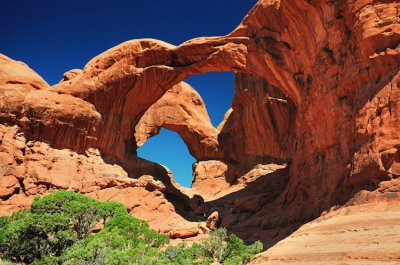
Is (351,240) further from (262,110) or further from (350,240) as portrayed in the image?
(262,110)

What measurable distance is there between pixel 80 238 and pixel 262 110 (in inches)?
893

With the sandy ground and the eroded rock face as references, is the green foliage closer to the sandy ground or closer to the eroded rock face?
the sandy ground

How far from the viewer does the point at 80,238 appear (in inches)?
898

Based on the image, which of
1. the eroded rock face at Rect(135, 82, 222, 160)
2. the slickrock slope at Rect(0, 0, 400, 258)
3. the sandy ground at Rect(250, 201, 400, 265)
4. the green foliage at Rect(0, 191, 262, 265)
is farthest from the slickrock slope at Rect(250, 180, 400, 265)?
the eroded rock face at Rect(135, 82, 222, 160)

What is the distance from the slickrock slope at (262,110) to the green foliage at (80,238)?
361cm

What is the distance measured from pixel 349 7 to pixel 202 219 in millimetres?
18425

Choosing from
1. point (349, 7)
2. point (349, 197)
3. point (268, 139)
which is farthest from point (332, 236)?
point (268, 139)

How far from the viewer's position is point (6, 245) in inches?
829

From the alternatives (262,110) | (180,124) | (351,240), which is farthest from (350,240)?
(180,124)

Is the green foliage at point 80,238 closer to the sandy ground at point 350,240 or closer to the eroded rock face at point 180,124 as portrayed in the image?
the sandy ground at point 350,240

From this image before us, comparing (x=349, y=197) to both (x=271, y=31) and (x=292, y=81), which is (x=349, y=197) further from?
(x=271, y=31)

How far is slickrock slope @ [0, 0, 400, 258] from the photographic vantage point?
17.0 metres

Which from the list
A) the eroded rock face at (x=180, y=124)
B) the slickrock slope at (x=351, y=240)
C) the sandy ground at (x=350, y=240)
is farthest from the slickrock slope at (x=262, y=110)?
the sandy ground at (x=350, y=240)

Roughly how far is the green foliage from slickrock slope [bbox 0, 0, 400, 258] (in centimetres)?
361
